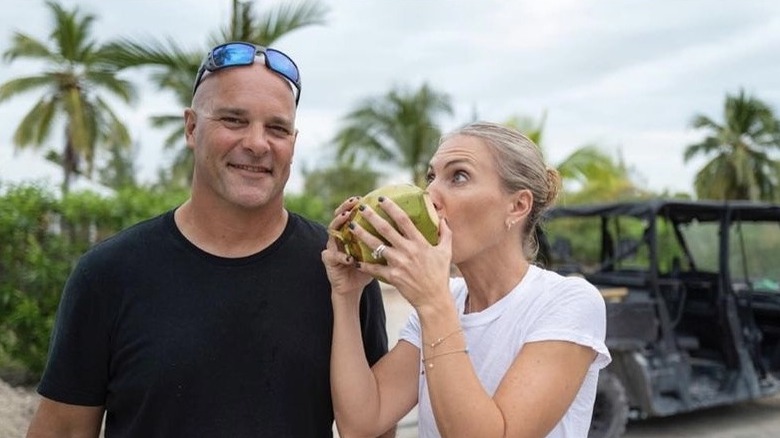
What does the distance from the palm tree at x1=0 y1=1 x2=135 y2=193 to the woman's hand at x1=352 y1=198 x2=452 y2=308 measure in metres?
27.0

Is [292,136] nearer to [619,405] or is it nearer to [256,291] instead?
[256,291]

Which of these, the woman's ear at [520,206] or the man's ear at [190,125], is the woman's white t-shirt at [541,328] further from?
the man's ear at [190,125]

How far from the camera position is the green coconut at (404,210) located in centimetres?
187

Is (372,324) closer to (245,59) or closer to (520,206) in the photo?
(520,206)

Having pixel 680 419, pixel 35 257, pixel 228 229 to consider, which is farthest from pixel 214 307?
pixel 680 419

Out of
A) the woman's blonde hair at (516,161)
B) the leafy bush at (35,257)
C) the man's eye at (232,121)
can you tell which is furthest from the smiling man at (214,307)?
the leafy bush at (35,257)

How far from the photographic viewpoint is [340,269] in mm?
2039

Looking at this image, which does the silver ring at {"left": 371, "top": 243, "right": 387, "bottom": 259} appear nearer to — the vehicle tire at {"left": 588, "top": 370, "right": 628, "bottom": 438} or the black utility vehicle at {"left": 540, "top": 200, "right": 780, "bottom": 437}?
the black utility vehicle at {"left": 540, "top": 200, "right": 780, "bottom": 437}

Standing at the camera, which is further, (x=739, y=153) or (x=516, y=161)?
(x=739, y=153)

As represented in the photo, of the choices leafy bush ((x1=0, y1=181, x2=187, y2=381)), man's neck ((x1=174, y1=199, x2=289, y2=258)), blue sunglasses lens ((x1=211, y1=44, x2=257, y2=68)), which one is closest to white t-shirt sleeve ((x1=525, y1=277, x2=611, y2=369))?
man's neck ((x1=174, y1=199, x2=289, y2=258))

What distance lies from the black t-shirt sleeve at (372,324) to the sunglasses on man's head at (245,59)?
2.08 ft

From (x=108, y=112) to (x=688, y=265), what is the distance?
81.0ft

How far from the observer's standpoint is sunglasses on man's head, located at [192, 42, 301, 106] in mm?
2098

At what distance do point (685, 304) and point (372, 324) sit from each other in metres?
6.69
